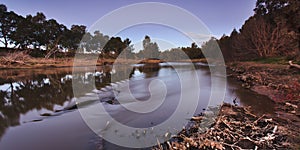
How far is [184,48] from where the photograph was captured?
82.4 feet

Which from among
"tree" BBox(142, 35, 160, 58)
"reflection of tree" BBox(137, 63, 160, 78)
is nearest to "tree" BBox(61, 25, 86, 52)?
"reflection of tree" BBox(137, 63, 160, 78)

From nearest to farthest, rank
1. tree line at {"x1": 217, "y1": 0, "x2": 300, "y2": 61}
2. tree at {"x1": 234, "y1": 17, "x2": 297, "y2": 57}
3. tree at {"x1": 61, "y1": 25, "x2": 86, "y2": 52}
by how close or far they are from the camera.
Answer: tree line at {"x1": 217, "y1": 0, "x2": 300, "y2": 61}
tree at {"x1": 234, "y1": 17, "x2": 297, "y2": 57}
tree at {"x1": 61, "y1": 25, "x2": 86, "y2": 52}

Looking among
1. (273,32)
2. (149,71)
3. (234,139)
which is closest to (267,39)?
(273,32)

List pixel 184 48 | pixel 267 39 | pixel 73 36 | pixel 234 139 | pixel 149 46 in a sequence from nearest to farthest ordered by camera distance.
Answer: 1. pixel 234 139
2. pixel 149 46
3. pixel 184 48
4. pixel 267 39
5. pixel 73 36

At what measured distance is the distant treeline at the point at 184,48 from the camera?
2983 cm

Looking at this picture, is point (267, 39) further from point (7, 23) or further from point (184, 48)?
point (7, 23)

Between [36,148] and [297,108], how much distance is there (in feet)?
29.4

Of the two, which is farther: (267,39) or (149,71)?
(267,39)

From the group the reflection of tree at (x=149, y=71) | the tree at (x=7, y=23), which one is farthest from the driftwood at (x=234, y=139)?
the tree at (x=7, y=23)

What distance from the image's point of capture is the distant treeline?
29828 mm

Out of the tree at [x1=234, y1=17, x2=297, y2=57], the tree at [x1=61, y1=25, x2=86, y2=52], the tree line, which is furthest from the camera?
the tree at [x1=61, y1=25, x2=86, y2=52]

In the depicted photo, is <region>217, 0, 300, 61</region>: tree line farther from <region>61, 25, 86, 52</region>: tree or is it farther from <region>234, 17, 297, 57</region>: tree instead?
<region>61, 25, 86, 52</region>: tree

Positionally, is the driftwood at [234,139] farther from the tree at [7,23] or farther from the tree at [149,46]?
the tree at [7,23]

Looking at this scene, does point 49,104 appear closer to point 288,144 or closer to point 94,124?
point 94,124
